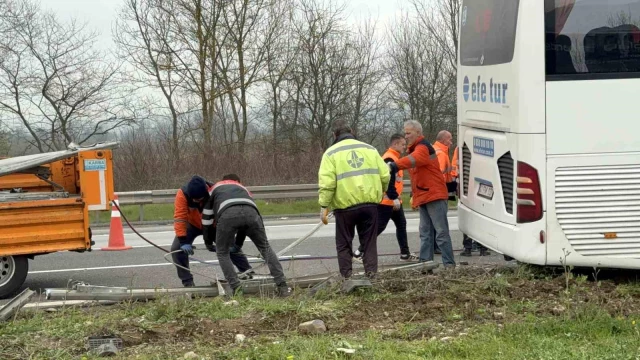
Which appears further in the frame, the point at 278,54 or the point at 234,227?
the point at 278,54

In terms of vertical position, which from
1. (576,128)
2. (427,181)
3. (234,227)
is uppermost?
(576,128)

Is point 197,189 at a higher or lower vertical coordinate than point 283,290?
higher

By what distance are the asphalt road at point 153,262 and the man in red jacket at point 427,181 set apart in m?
1.09

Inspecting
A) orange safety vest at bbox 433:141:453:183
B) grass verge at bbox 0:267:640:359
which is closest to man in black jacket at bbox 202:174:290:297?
grass verge at bbox 0:267:640:359

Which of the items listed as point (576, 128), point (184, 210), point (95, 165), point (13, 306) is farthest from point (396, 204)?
point (13, 306)

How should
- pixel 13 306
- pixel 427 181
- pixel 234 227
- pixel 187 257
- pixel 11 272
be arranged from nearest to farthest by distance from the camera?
pixel 13 306 → pixel 234 227 → pixel 187 257 → pixel 11 272 → pixel 427 181

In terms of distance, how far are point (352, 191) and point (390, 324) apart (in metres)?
2.15

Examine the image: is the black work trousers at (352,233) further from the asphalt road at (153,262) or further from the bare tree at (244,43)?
the bare tree at (244,43)

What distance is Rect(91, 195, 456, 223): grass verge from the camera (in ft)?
60.8

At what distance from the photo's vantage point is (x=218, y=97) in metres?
26.1

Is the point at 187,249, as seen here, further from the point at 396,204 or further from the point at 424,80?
the point at 424,80

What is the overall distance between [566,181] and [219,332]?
3.39 metres

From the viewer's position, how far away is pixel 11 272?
8.81 metres

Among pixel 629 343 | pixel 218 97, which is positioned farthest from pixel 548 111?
pixel 218 97
